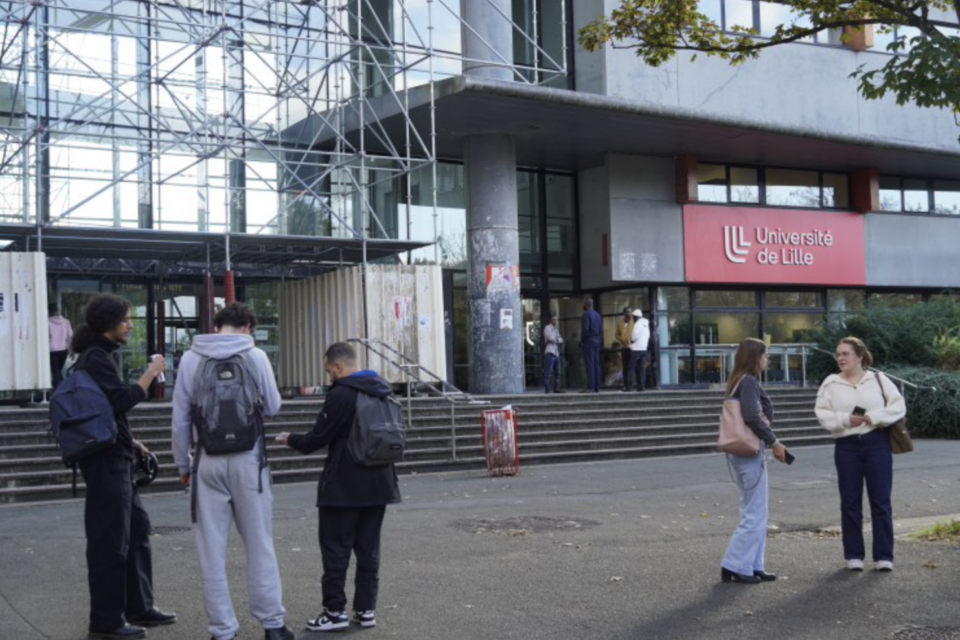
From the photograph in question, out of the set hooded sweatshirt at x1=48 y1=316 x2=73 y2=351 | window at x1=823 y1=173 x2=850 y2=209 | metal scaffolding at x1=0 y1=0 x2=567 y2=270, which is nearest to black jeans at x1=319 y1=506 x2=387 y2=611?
metal scaffolding at x1=0 y1=0 x2=567 y2=270

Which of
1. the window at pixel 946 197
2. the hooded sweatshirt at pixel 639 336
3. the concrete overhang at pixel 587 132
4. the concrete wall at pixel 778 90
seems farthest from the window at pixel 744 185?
the hooded sweatshirt at pixel 639 336

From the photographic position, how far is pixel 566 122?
2433cm

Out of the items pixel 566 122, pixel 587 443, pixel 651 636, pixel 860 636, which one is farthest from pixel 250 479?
pixel 566 122

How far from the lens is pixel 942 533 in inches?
393

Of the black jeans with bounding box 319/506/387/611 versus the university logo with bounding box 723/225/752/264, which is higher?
the university logo with bounding box 723/225/752/264

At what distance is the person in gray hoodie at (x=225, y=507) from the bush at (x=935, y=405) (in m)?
18.8

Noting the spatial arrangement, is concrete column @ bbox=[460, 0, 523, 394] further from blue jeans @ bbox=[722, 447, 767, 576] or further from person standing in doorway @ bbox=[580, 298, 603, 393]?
blue jeans @ bbox=[722, 447, 767, 576]

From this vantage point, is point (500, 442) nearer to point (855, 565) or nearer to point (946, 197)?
point (855, 565)

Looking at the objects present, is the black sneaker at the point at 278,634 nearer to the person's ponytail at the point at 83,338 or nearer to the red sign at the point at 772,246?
the person's ponytail at the point at 83,338

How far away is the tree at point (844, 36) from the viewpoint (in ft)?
32.4

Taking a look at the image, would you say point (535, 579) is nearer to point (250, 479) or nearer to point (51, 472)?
point (250, 479)

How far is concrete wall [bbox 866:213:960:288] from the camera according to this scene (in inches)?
1221

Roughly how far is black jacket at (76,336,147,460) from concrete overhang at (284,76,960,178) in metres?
14.8

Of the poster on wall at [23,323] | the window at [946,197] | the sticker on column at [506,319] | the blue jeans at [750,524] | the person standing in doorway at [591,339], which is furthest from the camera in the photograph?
the window at [946,197]
